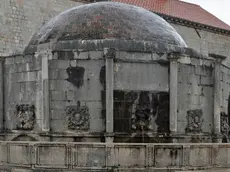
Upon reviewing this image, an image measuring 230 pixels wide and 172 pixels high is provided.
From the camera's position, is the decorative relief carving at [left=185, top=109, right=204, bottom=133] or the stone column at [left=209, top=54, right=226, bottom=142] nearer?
the decorative relief carving at [left=185, top=109, right=204, bottom=133]

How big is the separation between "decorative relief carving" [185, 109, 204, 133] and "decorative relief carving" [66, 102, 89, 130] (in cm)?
270

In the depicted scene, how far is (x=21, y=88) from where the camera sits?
11.8 meters

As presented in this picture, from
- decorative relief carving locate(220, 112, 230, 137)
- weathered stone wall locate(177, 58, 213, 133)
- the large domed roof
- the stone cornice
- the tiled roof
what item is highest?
the tiled roof

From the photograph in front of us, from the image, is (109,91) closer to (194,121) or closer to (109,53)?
(109,53)

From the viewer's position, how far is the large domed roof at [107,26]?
1217cm

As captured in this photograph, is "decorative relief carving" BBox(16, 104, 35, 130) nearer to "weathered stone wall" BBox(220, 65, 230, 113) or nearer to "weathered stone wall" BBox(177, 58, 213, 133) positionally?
"weathered stone wall" BBox(177, 58, 213, 133)

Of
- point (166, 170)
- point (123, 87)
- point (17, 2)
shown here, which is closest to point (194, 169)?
point (166, 170)

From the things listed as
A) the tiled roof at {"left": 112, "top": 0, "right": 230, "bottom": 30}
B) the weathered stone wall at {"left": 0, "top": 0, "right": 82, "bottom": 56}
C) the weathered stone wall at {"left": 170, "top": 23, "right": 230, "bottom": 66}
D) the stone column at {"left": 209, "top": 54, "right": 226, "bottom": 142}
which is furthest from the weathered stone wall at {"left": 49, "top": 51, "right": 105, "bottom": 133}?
the weathered stone wall at {"left": 170, "top": 23, "right": 230, "bottom": 66}

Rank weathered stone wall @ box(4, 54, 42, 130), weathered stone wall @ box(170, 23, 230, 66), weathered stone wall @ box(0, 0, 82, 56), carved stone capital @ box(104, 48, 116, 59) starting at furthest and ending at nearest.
Answer: weathered stone wall @ box(170, 23, 230, 66) < weathered stone wall @ box(0, 0, 82, 56) < weathered stone wall @ box(4, 54, 42, 130) < carved stone capital @ box(104, 48, 116, 59)

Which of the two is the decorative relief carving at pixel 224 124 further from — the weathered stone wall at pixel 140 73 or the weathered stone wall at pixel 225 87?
the weathered stone wall at pixel 140 73

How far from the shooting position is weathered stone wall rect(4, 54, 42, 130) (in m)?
11.3

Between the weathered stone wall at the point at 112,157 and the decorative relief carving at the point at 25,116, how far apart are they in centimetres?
254

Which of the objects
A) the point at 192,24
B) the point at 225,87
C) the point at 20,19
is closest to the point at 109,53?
the point at 225,87

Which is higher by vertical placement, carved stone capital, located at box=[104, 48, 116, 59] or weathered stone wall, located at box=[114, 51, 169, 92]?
carved stone capital, located at box=[104, 48, 116, 59]
